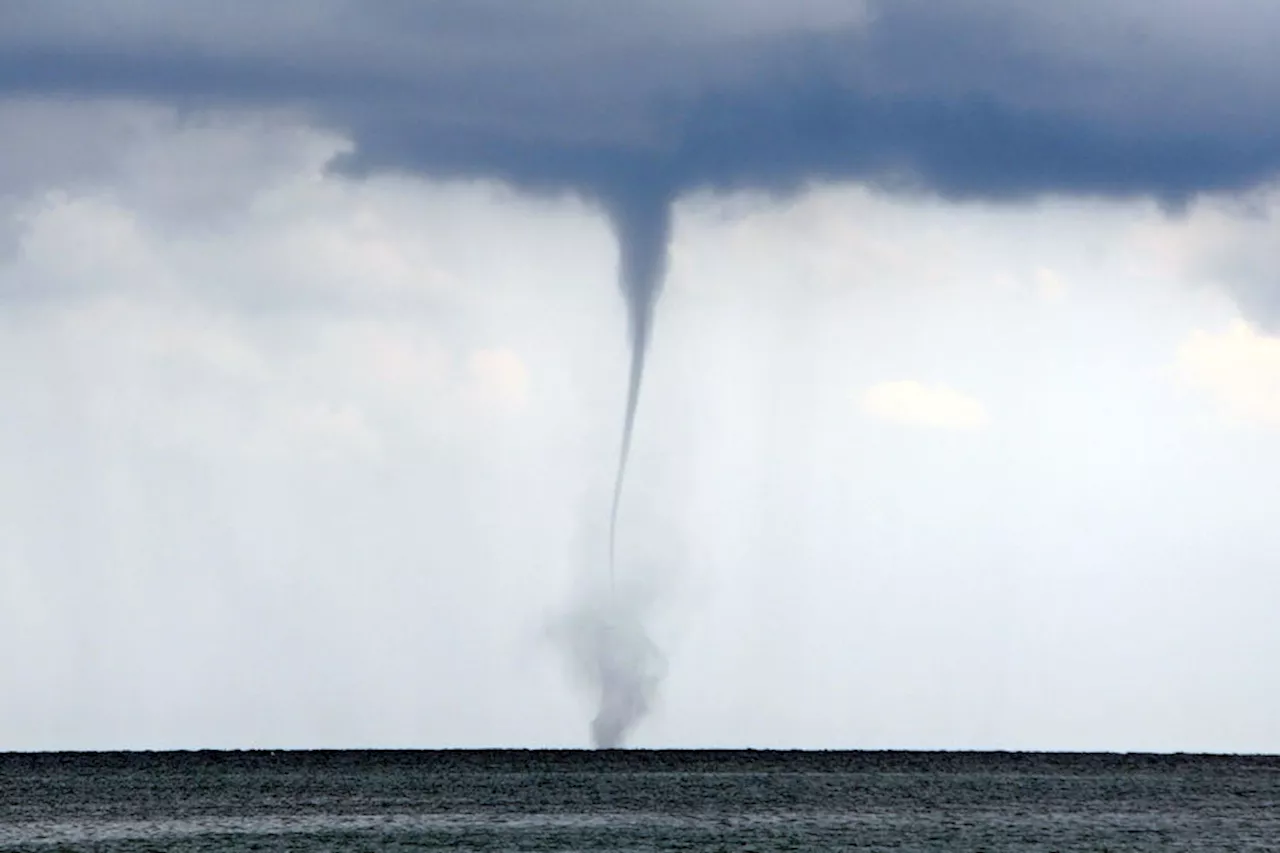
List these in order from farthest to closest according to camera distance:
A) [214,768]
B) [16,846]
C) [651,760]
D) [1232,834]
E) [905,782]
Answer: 1. [651,760]
2. [214,768]
3. [905,782]
4. [1232,834]
5. [16,846]

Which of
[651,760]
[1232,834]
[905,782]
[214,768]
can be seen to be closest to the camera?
[1232,834]

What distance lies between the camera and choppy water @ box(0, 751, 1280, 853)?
214 ft

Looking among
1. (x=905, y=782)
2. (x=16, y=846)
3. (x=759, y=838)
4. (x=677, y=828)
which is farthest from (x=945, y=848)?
(x=905, y=782)

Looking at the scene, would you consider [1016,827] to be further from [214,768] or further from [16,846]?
[214,768]

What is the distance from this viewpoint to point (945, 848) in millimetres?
63000

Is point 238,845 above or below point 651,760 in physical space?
below

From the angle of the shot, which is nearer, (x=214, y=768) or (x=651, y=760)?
(x=214, y=768)

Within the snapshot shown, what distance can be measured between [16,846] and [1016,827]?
32544mm

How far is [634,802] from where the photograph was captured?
281ft

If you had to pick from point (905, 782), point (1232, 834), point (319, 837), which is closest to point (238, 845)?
point (319, 837)

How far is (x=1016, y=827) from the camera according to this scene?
71.5m

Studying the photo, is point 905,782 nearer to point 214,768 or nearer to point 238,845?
point 214,768

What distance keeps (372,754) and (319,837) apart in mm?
58766

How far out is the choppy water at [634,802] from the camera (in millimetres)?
65125
